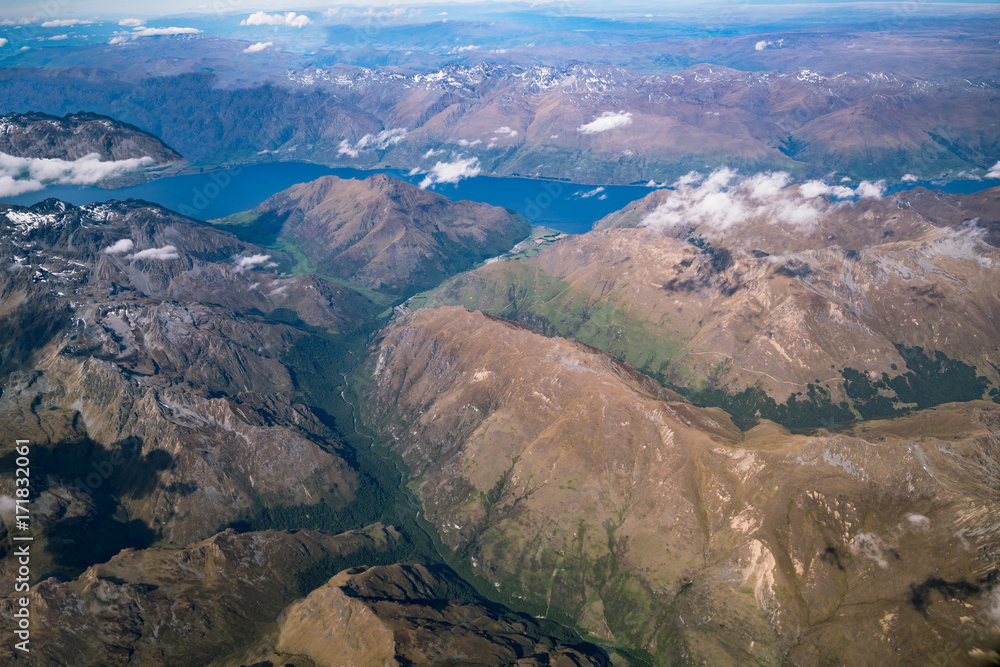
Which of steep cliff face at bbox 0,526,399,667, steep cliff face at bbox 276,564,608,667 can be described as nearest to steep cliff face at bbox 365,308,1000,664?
steep cliff face at bbox 276,564,608,667

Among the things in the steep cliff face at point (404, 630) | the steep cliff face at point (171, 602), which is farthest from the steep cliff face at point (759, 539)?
the steep cliff face at point (171, 602)

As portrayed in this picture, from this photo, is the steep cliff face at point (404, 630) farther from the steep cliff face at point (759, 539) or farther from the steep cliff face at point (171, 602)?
the steep cliff face at point (759, 539)

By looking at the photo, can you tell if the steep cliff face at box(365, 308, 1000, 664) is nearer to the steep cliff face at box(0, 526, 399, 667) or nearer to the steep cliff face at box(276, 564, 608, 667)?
the steep cliff face at box(276, 564, 608, 667)

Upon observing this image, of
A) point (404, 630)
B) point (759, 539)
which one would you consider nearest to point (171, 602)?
point (404, 630)

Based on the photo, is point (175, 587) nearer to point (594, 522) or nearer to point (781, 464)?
point (594, 522)

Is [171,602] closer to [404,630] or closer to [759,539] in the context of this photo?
[404,630]
